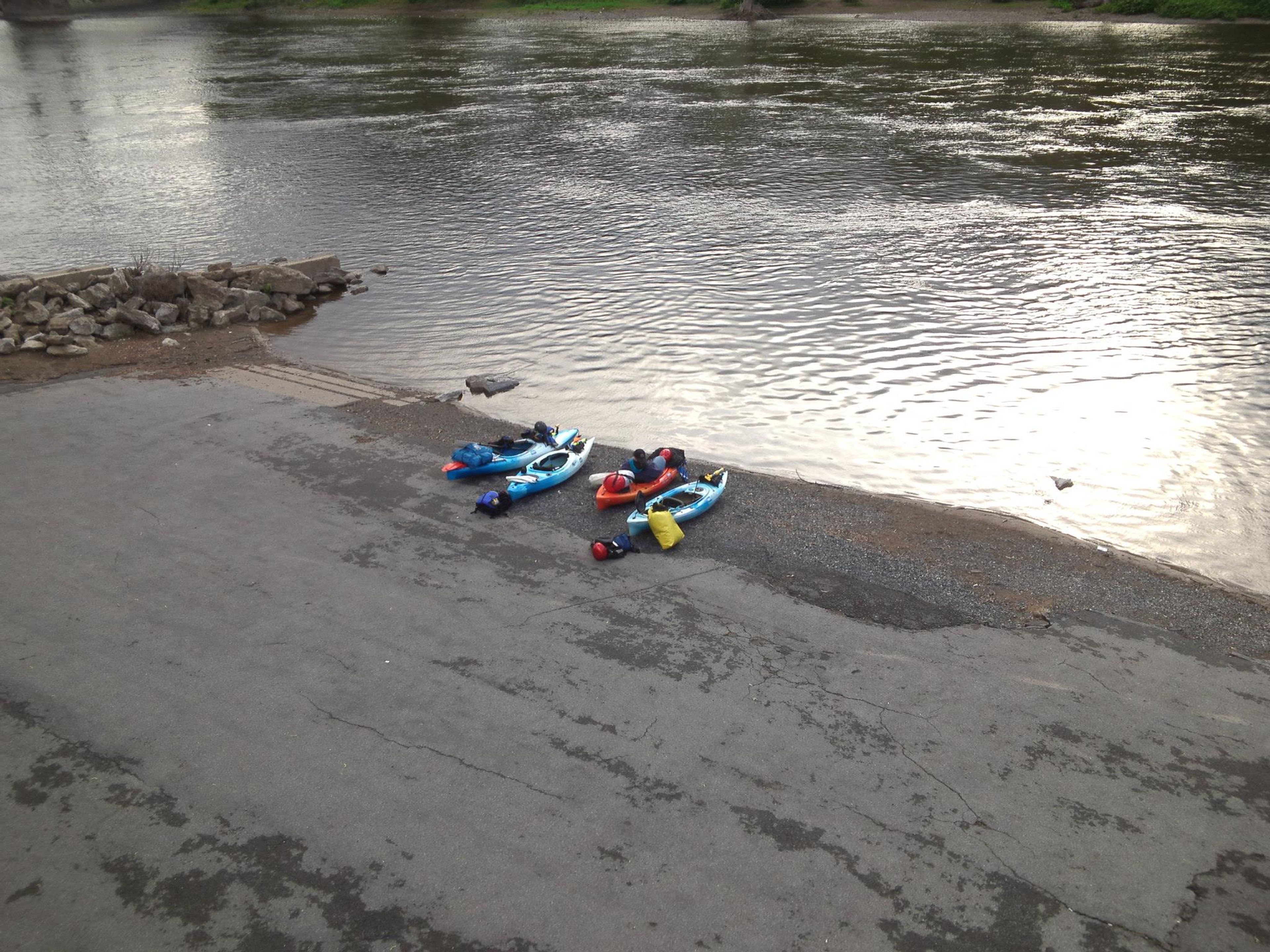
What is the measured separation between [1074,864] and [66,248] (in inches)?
943

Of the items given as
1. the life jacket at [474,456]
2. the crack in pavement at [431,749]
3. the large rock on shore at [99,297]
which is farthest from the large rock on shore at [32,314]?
the crack in pavement at [431,749]

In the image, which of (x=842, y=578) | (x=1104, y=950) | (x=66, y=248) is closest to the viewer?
(x=1104, y=950)

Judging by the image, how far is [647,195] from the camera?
2572cm

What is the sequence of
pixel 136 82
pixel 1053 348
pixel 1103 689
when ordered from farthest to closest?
pixel 136 82 → pixel 1053 348 → pixel 1103 689

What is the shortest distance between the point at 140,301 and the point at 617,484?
11.1 m

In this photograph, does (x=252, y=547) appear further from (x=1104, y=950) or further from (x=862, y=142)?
(x=862, y=142)

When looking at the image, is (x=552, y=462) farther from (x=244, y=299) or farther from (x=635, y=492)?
(x=244, y=299)

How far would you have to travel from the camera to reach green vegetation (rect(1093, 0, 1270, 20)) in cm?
5372

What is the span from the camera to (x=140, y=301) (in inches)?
632

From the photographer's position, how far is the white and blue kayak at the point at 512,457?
33.2ft

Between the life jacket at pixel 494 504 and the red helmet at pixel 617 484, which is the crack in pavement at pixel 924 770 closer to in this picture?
the red helmet at pixel 617 484

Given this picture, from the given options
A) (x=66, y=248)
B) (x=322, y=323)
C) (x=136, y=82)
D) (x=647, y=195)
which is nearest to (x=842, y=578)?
(x=322, y=323)

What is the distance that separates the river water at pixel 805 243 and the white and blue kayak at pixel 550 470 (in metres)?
1.90

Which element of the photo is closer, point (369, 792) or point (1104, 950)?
point (1104, 950)
